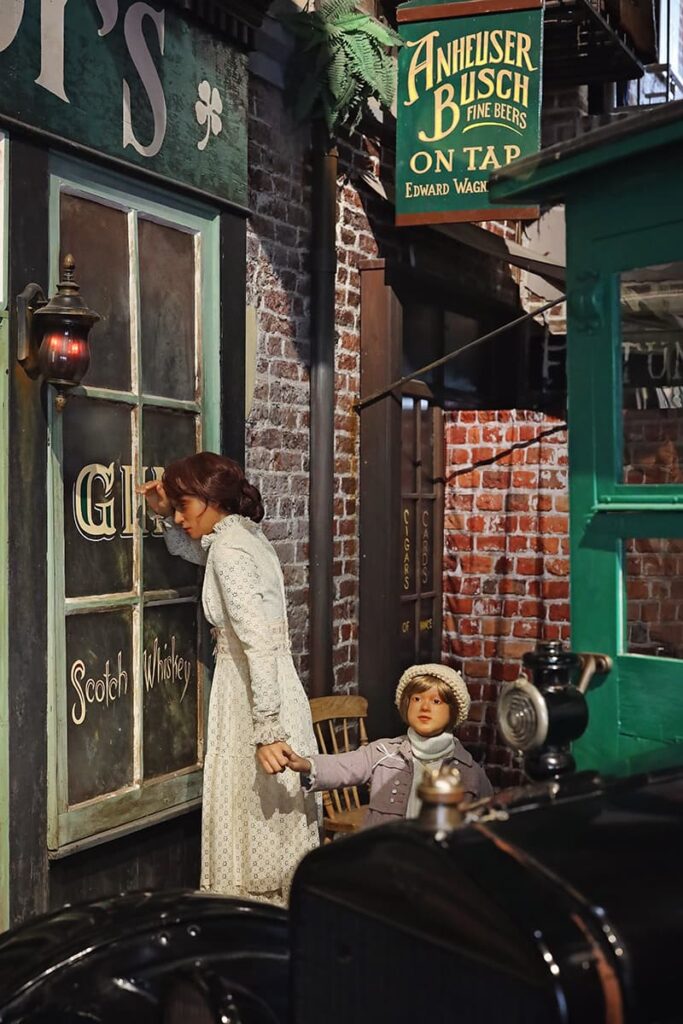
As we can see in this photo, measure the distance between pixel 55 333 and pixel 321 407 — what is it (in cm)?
224

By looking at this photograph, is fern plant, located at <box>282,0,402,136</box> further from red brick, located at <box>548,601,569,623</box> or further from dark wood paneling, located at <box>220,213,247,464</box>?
red brick, located at <box>548,601,569,623</box>

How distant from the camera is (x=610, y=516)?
8.44 ft

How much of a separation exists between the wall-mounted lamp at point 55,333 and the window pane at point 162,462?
0.71 m

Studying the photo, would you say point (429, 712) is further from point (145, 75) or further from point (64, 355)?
point (145, 75)

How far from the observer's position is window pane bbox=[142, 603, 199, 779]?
5.04 m

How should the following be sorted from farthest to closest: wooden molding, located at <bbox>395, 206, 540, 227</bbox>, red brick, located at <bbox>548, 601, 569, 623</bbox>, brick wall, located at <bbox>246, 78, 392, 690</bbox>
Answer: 1. red brick, located at <bbox>548, 601, 569, 623</bbox>
2. wooden molding, located at <bbox>395, 206, 540, 227</bbox>
3. brick wall, located at <bbox>246, 78, 392, 690</bbox>

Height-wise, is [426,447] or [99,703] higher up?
[426,447]

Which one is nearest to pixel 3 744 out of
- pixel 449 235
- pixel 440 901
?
pixel 440 901

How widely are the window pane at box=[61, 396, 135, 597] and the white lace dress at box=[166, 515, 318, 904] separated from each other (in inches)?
12.6

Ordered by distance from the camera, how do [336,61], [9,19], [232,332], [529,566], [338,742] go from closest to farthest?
[9,19] → [232,332] → [336,61] → [338,742] → [529,566]

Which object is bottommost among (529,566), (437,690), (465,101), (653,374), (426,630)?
(426,630)

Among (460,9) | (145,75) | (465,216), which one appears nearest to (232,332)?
(145,75)

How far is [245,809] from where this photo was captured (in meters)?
4.87

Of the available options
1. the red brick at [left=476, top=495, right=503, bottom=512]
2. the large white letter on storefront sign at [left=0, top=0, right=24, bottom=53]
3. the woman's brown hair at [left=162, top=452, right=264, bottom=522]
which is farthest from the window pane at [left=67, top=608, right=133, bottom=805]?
the red brick at [left=476, top=495, right=503, bottom=512]
